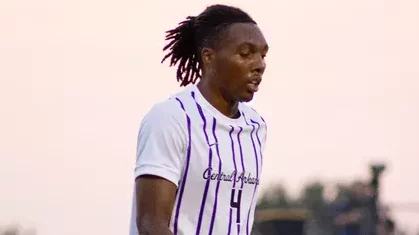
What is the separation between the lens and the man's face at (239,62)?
21.0ft

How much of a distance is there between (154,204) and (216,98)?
626 mm

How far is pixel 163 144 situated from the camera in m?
6.23

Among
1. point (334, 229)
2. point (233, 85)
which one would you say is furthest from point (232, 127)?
point (334, 229)

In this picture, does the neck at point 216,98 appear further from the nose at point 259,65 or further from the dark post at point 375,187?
the dark post at point 375,187

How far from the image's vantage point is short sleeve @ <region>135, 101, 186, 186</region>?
20.4ft

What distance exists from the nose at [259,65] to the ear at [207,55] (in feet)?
0.64

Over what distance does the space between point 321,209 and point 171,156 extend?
10.6 metres

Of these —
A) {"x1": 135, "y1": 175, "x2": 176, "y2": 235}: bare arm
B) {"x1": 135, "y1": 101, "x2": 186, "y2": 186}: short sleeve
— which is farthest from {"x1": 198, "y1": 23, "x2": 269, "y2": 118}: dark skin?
{"x1": 135, "y1": 175, "x2": 176, "y2": 235}: bare arm

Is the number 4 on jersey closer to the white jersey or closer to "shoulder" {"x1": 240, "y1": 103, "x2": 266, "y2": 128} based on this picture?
the white jersey

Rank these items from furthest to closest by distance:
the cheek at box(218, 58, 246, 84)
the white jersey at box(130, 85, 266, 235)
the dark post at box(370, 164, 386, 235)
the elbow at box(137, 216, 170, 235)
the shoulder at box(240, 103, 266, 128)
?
the dark post at box(370, 164, 386, 235)
the shoulder at box(240, 103, 266, 128)
the cheek at box(218, 58, 246, 84)
the white jersey at box(130, 85, 266, 235)
the elbow at box(137, 216, 170, 235)

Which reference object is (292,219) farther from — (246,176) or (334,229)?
(246,176)

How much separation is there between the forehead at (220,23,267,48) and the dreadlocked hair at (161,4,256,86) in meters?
0.03

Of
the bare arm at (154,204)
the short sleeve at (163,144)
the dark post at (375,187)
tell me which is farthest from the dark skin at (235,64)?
the dark post at (375,187)

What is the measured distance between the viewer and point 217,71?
21.2 feet
